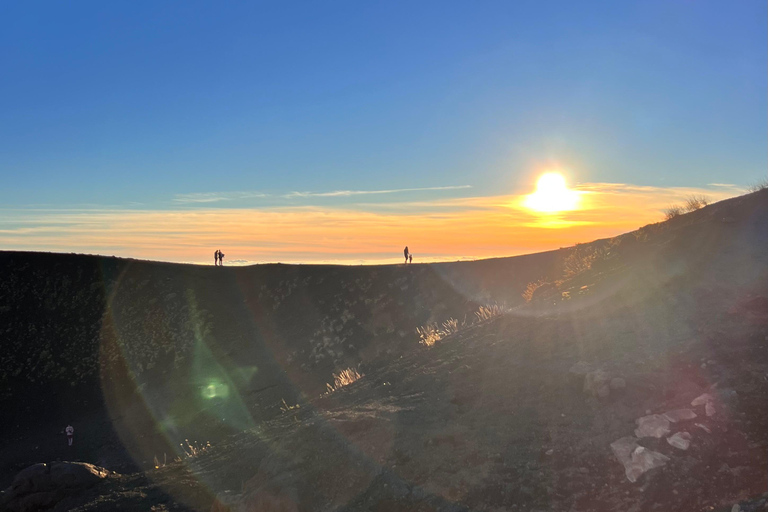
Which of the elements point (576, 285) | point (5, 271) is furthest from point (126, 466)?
point (5, 271)

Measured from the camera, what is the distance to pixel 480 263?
4066 cm

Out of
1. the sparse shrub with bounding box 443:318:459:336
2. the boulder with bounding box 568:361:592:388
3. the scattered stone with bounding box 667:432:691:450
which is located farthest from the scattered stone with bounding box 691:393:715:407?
the sparse shrub with bounding box 443:318:459:336

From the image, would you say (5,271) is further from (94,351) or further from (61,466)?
(61,466)

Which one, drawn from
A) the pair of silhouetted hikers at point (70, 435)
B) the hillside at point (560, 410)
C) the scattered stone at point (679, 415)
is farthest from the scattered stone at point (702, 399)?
the pair of silhouetted hikers at point (70, 435)

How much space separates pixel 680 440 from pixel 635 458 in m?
0.58

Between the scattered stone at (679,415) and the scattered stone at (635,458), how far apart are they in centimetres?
56

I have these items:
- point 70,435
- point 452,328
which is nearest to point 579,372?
point 452,328

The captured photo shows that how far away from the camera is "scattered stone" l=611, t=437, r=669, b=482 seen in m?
5.67

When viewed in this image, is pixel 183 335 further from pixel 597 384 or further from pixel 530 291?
pixel 597 384

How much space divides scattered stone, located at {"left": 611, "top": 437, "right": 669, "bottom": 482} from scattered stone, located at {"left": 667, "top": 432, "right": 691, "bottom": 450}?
234 mm

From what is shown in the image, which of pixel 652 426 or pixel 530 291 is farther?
pixel 530 291

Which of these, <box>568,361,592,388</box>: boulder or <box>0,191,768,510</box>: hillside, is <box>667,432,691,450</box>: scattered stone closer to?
<box>0,191,768,510</box>: hillside

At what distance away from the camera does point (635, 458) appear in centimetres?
582

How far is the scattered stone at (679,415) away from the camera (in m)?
6.14
